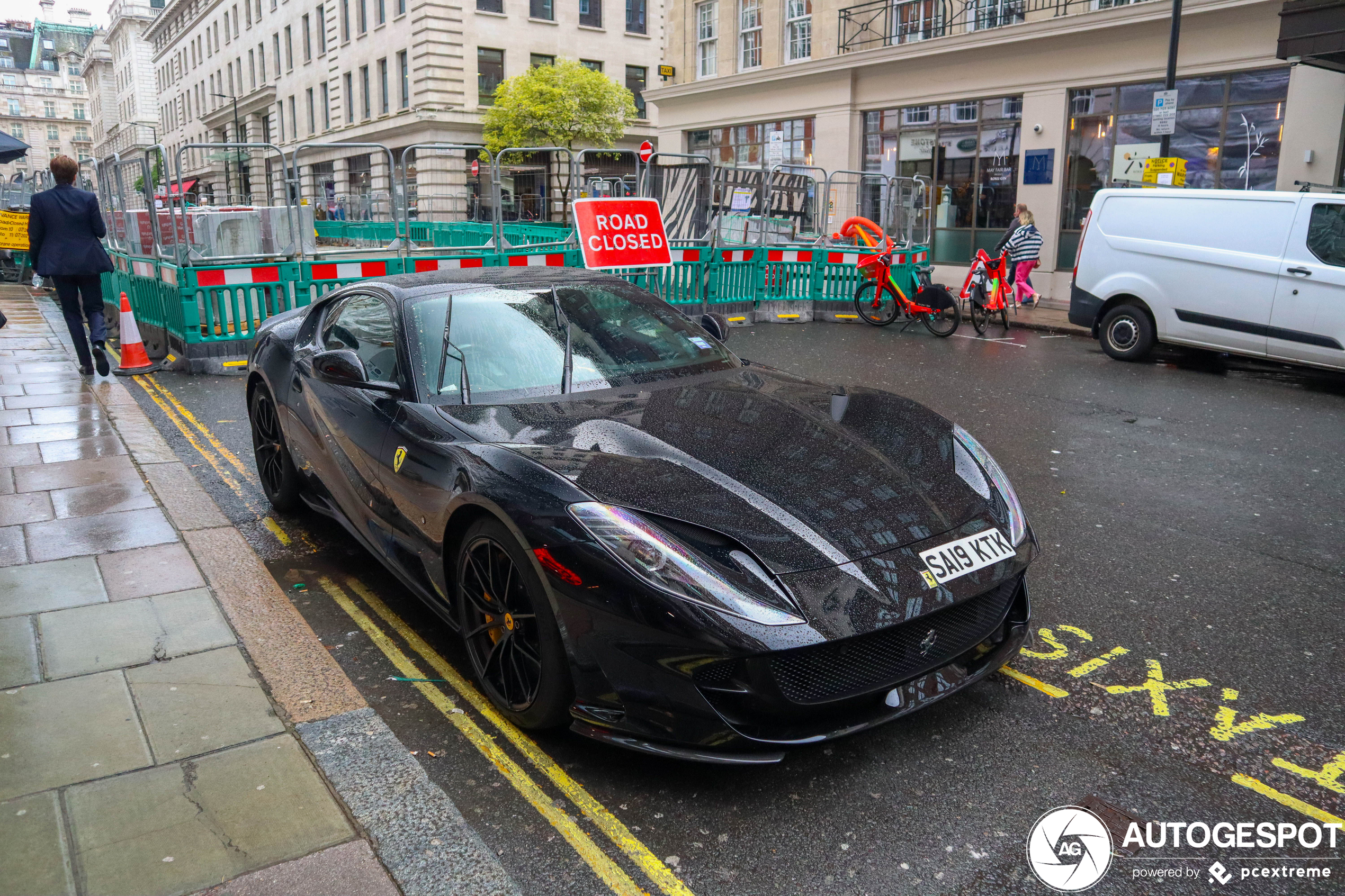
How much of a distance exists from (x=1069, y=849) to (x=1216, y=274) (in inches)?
381

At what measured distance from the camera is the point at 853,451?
11.5 ft

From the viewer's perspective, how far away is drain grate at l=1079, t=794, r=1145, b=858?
2.67 metres

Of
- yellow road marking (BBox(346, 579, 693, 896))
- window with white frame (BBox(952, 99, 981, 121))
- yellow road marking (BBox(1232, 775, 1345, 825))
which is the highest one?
window with white frame (BBox(952, 99, 981, 121))

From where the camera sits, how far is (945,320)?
46.4 feet

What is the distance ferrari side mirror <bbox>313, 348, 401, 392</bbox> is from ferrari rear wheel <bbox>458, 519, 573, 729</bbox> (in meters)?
0.90

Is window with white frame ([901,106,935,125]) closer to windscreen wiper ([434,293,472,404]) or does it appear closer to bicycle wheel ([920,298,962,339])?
bicycle wheel ([920,298,962,339])

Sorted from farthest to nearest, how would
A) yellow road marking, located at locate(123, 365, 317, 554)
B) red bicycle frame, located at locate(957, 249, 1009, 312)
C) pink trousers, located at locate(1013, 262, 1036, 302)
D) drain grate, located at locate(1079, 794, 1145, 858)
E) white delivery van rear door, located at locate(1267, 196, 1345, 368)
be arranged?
pink trousers, located at locate(1013, 262, 1036, 302)
red bicycle frame, located at locate(957, 249, 1009, 312)
white delivery van rear door, located at locate(1267, 196, 1345, 368)
yellow road marking, located at locate(123, 365, 317, 554)
drain grate, located at locate(1079, 794, 1145, 858)

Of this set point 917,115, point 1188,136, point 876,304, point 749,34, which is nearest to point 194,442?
point 876,304

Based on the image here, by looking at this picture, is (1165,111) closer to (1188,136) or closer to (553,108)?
(1188,136)

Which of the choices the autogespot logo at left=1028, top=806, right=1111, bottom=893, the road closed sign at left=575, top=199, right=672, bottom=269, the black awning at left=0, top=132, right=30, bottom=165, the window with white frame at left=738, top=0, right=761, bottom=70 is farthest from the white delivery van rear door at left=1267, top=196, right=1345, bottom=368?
the window with white frame at left=738, top=0, right=761, bottom=70

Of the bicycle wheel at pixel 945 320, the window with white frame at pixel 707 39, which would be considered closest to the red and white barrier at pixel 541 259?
the bicycle wheel at pixel 945 320

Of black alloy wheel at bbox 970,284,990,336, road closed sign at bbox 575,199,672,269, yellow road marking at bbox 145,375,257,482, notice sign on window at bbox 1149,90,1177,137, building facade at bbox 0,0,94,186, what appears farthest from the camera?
building facade at bbox 0,0,94,186

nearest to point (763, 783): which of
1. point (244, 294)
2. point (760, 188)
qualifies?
point (244, 294)

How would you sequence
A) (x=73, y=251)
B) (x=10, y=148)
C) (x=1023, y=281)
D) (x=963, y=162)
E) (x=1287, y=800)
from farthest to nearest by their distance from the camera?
(x=963, y=162)
(x=1023, y=281)
(x=10, y=148)
(x=73, y=251)
(x=1287, y=800)
